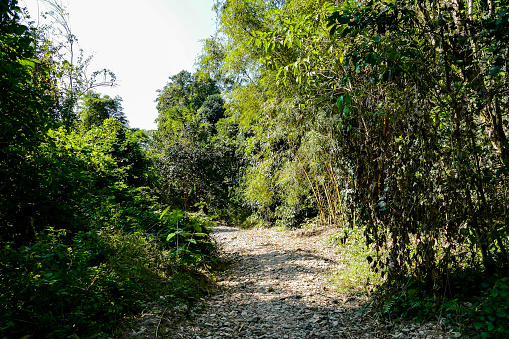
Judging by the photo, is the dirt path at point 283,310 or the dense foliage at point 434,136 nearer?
the dense foliage at point 434,136

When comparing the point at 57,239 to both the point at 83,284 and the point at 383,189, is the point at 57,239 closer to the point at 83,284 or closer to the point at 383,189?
the point at 83,284

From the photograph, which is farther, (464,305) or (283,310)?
(283,310)

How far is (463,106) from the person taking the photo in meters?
2.05

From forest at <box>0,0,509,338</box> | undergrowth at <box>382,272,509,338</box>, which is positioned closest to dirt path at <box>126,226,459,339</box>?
undergrowth at <box>382,272,509,338</box>

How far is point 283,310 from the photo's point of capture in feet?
10.2

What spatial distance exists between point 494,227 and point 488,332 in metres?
0.74

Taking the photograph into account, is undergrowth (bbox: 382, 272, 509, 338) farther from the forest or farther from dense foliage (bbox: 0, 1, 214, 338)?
dense foliage (bbox: 0, 1, 214, 338)

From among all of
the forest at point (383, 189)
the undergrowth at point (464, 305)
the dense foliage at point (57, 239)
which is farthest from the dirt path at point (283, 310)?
the dense foliage at point (57, 239)

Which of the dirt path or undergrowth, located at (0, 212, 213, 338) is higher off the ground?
undergrowth, located at (0, 212, 213, 338)

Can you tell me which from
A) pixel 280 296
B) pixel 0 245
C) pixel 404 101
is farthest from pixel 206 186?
pixel 404 101

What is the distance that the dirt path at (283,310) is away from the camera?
2.50 m

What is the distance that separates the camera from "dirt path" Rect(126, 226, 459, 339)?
2.50m

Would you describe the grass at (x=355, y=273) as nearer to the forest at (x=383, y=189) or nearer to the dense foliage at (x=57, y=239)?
the forest at (x=383, y=189)

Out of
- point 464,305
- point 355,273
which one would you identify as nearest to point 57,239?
point 355,273
